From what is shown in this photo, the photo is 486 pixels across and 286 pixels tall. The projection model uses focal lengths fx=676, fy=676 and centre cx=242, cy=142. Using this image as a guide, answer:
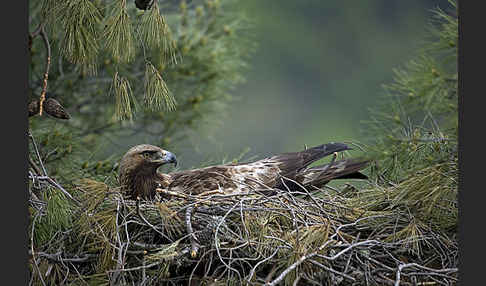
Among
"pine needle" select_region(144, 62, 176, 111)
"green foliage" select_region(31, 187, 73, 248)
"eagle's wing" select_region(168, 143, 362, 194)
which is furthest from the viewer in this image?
"eagle's wing" select_region(168, 143, 362, 194)

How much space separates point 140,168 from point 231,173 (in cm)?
56

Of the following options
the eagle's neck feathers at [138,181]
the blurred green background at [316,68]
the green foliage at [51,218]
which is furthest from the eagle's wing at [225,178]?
the blurred green background at [316,68]

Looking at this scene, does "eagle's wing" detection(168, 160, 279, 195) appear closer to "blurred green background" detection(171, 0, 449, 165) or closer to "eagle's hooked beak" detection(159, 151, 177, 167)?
"eagle's hooked beak" detection(159, 151, 177, 167)

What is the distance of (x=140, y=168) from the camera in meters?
3.67

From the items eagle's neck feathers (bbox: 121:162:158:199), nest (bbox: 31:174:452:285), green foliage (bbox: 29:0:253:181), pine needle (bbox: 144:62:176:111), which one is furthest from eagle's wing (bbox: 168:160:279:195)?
pine needle (bbox: 144:62:176:111)

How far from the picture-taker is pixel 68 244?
292 cm

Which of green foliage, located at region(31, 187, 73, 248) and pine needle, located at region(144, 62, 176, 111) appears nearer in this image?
green foliage, located at region(31, 187, 73, 248)

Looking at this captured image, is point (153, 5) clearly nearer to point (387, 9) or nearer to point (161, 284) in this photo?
point (161, 284)

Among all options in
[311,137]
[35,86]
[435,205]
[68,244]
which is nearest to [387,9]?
[311,137]

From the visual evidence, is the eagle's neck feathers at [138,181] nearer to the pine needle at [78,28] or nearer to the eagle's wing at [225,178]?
the eagle's wing at [225,178]

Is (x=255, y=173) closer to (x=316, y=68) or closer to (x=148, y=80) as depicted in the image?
(x=148, y=80)

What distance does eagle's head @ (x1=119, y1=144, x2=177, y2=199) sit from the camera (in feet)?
12.0

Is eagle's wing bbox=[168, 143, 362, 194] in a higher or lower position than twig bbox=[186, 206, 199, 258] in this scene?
lower

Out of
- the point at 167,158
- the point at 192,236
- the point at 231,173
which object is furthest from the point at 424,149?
the point at 167,158
